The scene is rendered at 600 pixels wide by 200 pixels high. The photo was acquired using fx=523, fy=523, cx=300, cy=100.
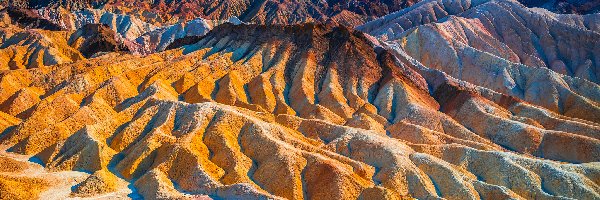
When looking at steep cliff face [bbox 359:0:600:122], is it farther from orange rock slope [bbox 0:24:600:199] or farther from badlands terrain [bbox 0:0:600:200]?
orange rock slope [bbox 0:24:600:199]

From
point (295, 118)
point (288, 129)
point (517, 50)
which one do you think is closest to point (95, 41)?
point (295, 118)

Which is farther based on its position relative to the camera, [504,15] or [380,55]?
[504,15]

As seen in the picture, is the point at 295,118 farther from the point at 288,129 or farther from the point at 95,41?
the point at 95,41

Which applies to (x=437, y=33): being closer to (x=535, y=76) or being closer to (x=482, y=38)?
(x=482, y=38)

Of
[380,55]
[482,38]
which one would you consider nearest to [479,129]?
[380,55]

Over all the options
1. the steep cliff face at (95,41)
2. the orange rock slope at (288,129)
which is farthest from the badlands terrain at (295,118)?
the steep cliff face at (95,41)

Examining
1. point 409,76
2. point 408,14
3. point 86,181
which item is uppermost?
point 86,181

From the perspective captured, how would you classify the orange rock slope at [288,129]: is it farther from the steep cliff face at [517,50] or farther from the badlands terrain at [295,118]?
the steep cliff face at [517,50]
